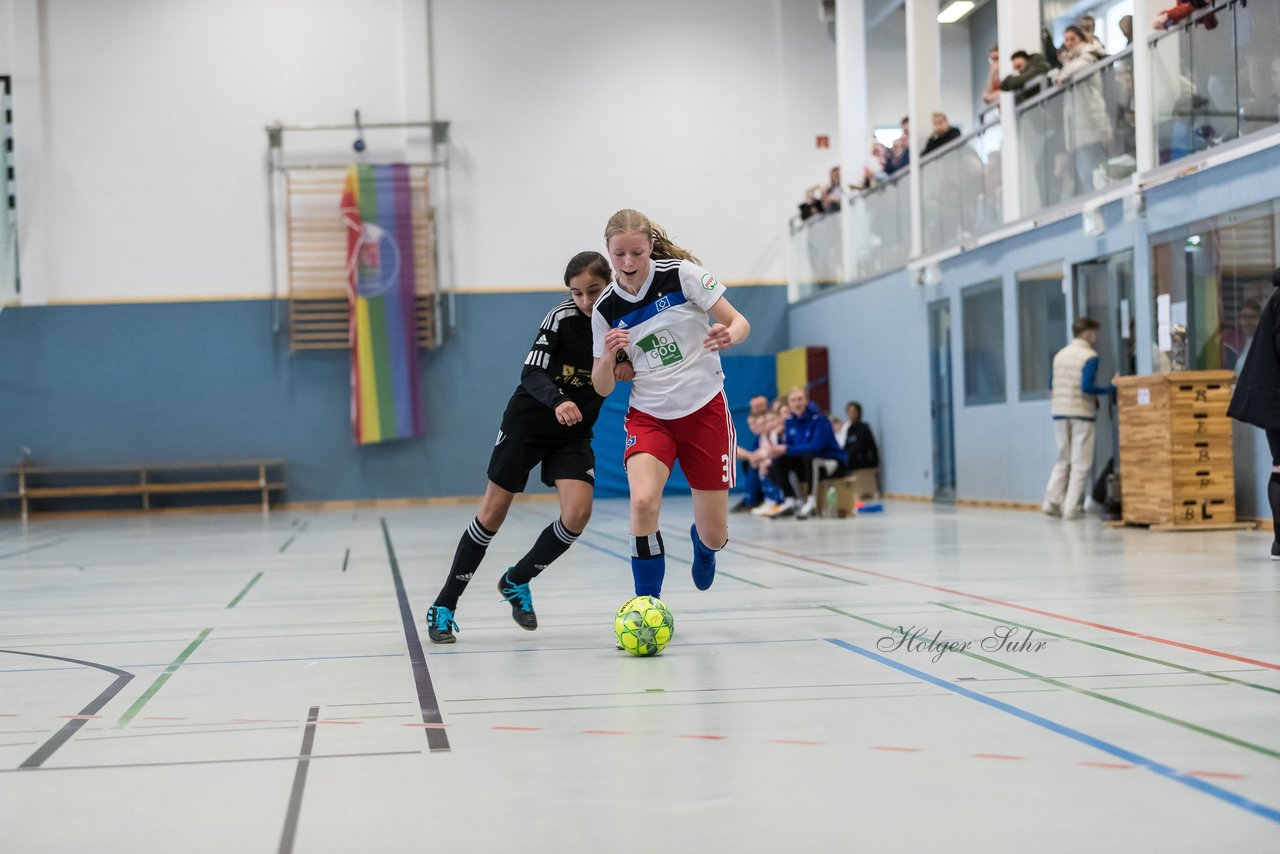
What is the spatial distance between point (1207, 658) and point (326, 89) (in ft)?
71.2

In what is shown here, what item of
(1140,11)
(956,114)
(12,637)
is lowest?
(12,637)

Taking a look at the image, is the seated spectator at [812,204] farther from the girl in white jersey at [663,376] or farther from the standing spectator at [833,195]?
the girl in white jersey at [663,376]

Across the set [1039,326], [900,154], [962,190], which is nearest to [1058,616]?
[1039,326]

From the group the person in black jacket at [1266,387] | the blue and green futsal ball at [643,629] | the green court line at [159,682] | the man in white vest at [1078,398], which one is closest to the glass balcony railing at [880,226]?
the man in white vest at [1078,398]

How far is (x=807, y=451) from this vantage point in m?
15.2

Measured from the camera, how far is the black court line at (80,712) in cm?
381

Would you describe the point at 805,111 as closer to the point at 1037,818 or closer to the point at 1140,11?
the point at 1140,11

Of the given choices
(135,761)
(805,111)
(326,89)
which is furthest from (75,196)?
(135,761)

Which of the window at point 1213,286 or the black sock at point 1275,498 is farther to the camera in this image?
the window at point 1213,286

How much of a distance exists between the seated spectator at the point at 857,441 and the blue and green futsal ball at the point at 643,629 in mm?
14670

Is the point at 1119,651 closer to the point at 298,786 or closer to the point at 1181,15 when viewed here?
A: the point at 298,786

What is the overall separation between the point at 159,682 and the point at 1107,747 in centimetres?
337

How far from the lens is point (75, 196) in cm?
2369

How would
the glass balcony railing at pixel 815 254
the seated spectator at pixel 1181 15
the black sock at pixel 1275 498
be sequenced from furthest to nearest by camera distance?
the glass balcony railing at pixel 815 254 < the seated spectator at pixel 1181 15 < the black sock at pixel 1275 498
